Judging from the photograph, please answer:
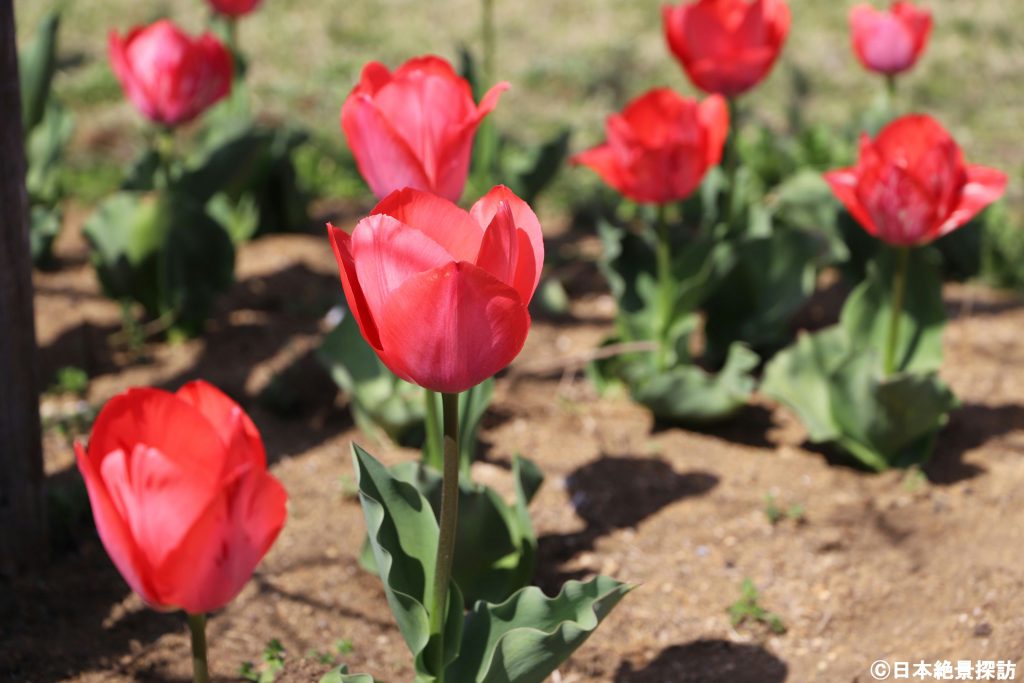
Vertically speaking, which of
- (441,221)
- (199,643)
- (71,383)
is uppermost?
(441,221)

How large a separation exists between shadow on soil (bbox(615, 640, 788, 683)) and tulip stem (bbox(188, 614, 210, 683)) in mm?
856

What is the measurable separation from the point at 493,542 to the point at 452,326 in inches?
34.5

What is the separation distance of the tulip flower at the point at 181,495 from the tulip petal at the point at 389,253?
0.20m

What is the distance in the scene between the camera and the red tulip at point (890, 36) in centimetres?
313

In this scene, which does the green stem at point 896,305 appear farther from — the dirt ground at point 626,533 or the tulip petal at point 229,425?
the tulip petal at point 229,425

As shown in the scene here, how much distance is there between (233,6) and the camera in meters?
3.34

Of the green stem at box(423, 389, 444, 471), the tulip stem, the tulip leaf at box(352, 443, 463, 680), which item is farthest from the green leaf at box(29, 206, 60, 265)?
the tulip stem

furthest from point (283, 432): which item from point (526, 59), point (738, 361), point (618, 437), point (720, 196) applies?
point (526, 59)

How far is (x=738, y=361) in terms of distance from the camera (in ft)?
9.20

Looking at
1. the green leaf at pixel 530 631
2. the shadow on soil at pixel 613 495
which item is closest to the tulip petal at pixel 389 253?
the green leaf at pixel 530 631

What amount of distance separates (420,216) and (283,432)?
1511 millimetres

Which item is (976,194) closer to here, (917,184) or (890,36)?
(917,184)

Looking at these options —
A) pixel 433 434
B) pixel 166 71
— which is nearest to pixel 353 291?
pixel 433 434

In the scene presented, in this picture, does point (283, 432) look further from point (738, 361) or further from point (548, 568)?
point (738, 361)
